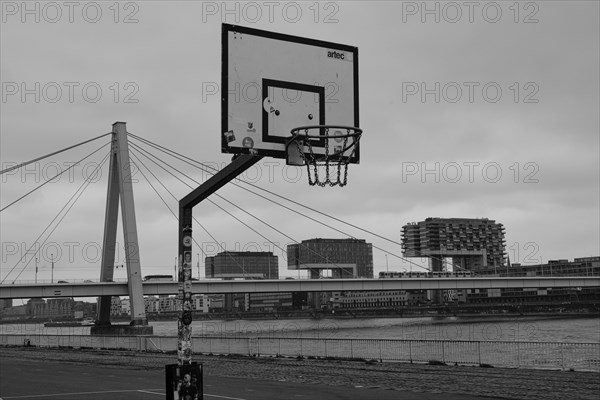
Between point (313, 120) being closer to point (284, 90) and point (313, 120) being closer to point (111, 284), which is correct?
point (284, 90)

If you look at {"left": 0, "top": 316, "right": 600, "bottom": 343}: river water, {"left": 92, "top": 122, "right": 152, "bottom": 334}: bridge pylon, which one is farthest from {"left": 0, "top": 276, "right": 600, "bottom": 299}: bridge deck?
{"left": 0, "top": 316, "right": 600, "bottom": 343}: river water

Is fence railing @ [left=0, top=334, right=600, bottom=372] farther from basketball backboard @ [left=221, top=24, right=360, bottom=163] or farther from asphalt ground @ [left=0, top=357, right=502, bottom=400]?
basketball backboard @ [left=221, top=24, right=360, bottom=163]

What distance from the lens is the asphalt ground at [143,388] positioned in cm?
2055

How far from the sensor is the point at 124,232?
7206cm

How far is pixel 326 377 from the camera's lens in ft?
87.6

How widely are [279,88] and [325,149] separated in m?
1.28

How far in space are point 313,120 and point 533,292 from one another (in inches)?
7093

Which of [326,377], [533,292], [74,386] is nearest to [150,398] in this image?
[74,386]

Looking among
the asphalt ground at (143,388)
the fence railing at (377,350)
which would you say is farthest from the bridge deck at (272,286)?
the asphalt ground at (143,388)

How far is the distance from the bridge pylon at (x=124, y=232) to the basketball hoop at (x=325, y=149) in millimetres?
61616

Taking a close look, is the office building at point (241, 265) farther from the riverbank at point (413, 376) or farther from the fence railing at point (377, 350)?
the riverbank at point (413, 376)

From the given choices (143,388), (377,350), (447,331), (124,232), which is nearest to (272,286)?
(447,331)

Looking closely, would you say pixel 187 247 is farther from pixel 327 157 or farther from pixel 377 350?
pixel 377 350

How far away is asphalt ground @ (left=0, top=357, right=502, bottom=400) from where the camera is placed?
20.5 m
